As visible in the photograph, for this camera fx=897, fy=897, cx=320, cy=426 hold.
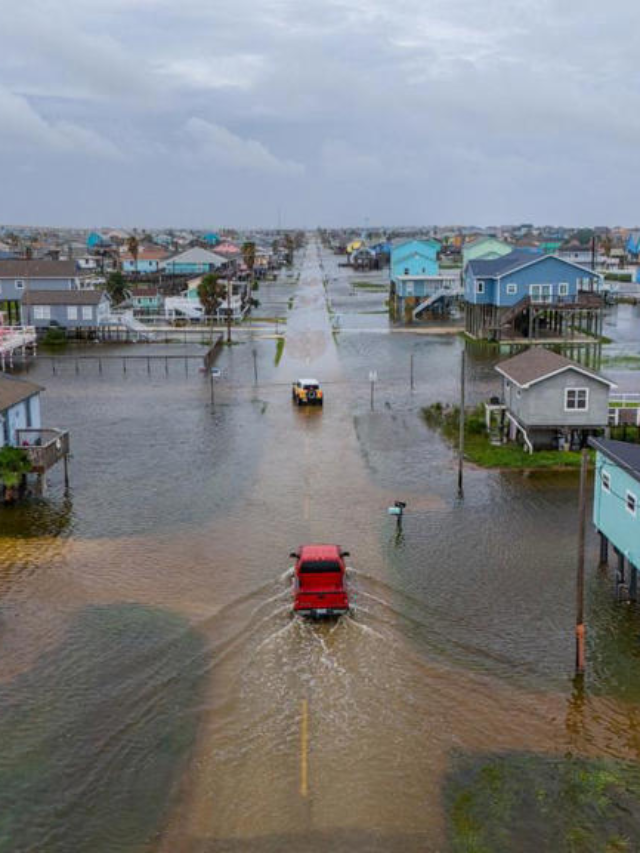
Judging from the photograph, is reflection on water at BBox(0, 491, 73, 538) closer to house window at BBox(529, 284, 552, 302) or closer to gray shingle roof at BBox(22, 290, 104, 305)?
gray shingle roof at BBox(22, 290, 104, 305)

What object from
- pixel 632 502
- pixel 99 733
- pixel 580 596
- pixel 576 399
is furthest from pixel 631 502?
pixel 576 399

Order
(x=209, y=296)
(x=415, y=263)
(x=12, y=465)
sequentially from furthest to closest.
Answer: (x=415, y=263)
(x=209, y=296)
(x=12, y=465)

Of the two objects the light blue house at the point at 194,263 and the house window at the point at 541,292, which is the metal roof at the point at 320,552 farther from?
the light blue house at the point at 194,263

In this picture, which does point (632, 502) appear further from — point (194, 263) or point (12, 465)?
point (194, 263)

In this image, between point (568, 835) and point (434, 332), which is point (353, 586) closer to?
point (568, 835)

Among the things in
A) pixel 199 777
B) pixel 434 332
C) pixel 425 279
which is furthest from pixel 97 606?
pixel 425 279

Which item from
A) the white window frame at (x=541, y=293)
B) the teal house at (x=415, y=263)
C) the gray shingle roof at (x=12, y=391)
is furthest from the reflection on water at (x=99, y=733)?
the teal house at (x=415, y=263)
